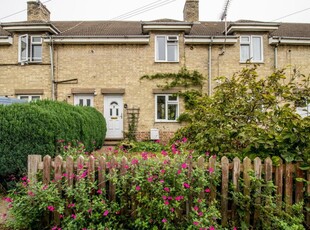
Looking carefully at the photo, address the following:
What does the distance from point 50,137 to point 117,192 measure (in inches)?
110

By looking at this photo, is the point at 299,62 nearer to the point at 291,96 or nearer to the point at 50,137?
the point at 291,96

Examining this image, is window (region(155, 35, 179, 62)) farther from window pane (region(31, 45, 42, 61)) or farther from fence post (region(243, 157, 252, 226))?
fence post (region(243, 157, 252, 226))

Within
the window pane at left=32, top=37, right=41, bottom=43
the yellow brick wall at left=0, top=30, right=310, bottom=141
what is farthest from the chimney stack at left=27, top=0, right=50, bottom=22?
the yellow brick wall at left=0, top=30, right=310, bottom=141

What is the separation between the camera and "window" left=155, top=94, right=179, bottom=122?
1253cm

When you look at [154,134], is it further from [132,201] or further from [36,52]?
[132,201]

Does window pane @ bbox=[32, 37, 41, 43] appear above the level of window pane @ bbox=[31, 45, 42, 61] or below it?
above

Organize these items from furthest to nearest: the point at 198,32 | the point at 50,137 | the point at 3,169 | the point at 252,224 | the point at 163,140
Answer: the point at 198,32 → the point at 163,140 → the point at 50,137 → the point at 3,169 → the point at 252,224

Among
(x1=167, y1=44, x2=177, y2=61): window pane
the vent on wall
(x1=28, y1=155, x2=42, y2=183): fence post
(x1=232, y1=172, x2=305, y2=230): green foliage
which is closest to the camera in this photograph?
(x1=232, y1=172, x2=305, y2=230): green foliage

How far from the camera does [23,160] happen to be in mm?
4531

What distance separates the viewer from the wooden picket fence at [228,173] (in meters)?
2.87

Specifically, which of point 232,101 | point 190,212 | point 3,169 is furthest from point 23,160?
point 232,101

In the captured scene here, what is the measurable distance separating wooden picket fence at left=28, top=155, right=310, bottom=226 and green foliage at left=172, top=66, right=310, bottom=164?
0.27m

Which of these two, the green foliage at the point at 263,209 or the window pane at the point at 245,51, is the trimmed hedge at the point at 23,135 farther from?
the window pane at the point at 245,51

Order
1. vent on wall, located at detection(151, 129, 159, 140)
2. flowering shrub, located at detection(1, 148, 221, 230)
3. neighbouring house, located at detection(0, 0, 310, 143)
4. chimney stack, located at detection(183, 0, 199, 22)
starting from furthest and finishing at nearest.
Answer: chimney stack, located at detection(183, 0, 199, 22)
neighbouring house, located at detection(0, 0, 310, 143)
vent on wall, located at detection(151, 129, 159, 140)
flowering shrub, located at detection(1, 148, 221, 230)
